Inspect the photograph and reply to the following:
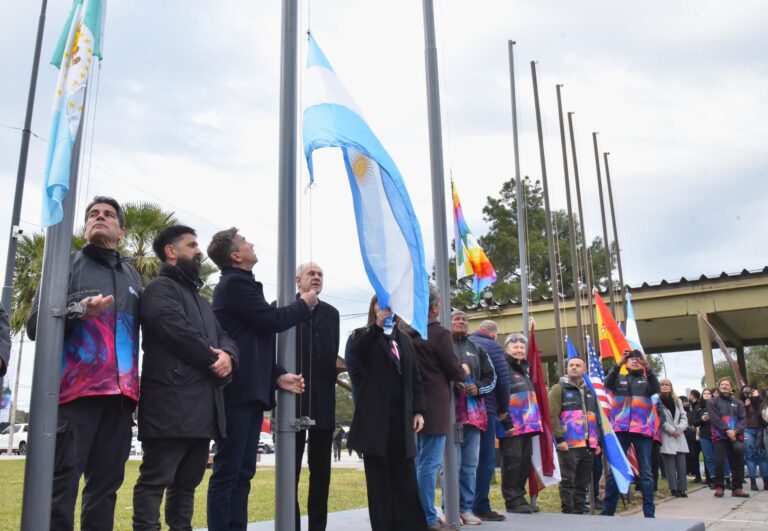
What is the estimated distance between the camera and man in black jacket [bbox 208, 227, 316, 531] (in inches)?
176

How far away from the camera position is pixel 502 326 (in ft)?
89.4

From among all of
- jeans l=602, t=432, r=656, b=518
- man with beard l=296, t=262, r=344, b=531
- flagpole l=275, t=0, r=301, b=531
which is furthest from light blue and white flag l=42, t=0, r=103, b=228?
jeans l=602, t=432, r=656, b=518

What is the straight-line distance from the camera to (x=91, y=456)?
3787 mm

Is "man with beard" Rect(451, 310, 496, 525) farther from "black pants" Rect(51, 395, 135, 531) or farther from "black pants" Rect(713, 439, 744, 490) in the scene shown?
"black pants" Rect(713, 439, 744, 490)

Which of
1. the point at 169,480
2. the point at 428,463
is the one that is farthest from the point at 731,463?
the point at 169,480

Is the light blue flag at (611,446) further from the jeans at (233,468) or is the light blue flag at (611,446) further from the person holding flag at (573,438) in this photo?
the jeans at (233,468)

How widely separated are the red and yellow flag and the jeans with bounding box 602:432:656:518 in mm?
3701

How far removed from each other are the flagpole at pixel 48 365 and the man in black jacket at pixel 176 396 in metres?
0.53

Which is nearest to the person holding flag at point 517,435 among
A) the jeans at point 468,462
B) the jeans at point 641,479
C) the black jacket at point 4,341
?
the jeans at point 468,462

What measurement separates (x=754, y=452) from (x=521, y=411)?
954 centimetres

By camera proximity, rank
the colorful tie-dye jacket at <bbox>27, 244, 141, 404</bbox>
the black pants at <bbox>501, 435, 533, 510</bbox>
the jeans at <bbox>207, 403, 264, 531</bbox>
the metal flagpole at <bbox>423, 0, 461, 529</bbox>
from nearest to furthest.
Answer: the colorful tie-dye jacket at <bbox>27, 244, 141, 404</bbox>, the jeans at <bbox>207, 403, 264, 531</bbox>, the metal flagpole at <bbox>423, 0, 461, 529</bbox>, the black pants at <bbox>501, 435, 533, 510</bbox>

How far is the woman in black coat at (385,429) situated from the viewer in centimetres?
518

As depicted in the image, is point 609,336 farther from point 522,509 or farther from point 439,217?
A: point 439,217

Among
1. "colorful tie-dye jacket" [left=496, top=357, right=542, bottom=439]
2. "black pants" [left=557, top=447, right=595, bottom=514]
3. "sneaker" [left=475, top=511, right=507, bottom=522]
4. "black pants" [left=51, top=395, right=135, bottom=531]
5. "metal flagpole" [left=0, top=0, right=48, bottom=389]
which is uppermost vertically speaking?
"metal flagpole" [left=0, top=0, right=48, bottom=389]
